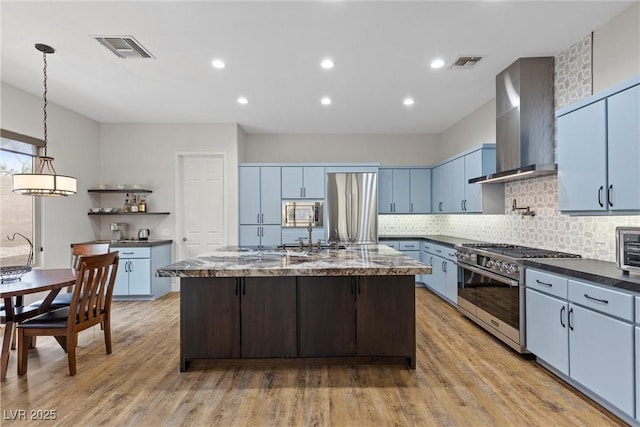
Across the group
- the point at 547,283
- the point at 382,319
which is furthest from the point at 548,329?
the point at 382,319

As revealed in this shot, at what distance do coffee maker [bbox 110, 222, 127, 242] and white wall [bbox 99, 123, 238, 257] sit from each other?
3.3 inches

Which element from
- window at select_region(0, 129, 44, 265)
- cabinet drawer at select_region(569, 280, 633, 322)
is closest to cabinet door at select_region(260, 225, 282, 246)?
window at select_region(0, 129, 44, 265)

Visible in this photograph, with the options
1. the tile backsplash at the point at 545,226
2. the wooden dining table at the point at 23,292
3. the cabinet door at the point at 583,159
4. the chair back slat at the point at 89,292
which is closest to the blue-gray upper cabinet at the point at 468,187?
the tile backsplash at the point at 545,226

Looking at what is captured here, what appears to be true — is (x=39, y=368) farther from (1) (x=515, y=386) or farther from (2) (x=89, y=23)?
(1) (x=515, y=386)

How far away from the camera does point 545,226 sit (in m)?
3.60

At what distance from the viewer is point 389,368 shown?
2867 millimetres

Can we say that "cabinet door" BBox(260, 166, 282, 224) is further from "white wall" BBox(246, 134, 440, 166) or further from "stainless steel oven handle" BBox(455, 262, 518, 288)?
"stainless steel oven handle" BBox(455, 262, 518, 288)

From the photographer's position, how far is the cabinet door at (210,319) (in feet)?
9.25

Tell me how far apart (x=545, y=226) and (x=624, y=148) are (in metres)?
1.48

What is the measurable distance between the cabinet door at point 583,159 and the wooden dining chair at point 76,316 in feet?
13.3

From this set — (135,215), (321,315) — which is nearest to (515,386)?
(321,315)

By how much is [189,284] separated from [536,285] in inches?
115

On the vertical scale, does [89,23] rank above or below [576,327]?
above

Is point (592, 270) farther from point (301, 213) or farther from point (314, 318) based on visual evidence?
point (301, 213)
